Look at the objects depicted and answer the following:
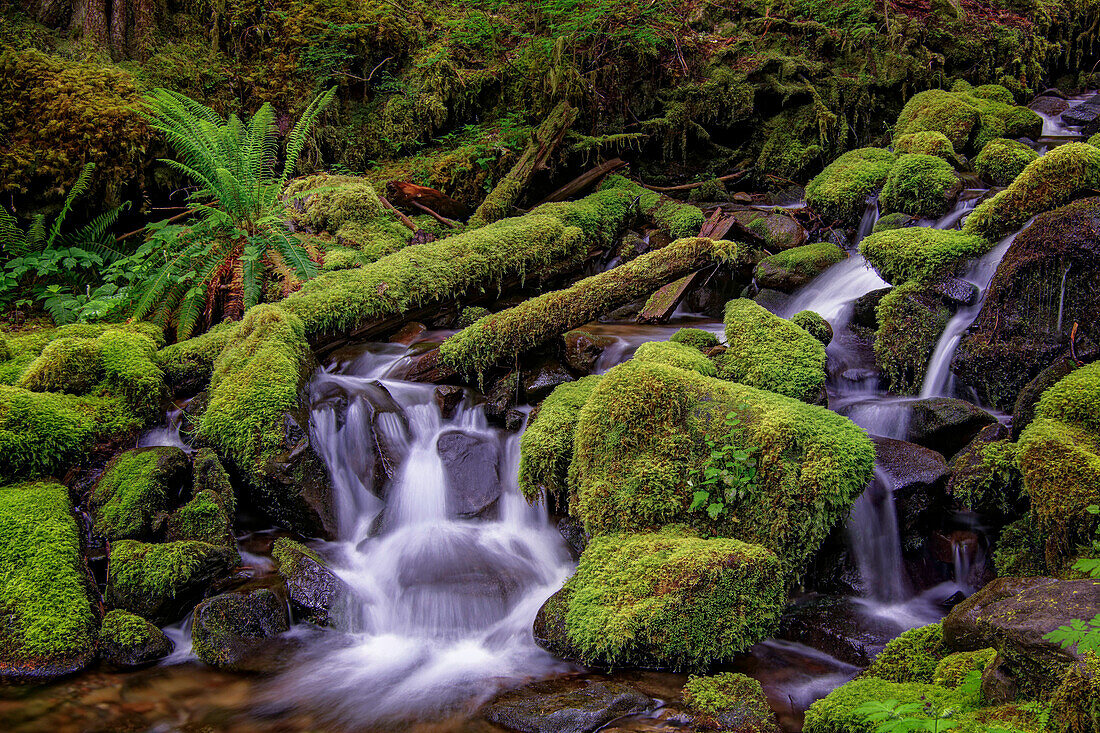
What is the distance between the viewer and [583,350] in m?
6.07

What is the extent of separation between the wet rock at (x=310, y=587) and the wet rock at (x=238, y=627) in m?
0.11

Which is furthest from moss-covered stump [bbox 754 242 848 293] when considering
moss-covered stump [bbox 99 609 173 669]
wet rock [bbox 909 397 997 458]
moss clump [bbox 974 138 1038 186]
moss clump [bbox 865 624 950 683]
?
moss-covered stump [bbox 99 609 173 669]

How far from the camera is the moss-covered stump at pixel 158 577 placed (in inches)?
158

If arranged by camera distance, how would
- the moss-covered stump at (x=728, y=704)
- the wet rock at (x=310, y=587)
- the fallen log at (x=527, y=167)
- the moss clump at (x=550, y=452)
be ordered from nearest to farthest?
the moss-covered stump at (x=728, y=704), the wet rock at (x=310, y=587), the moss clump at (x=550, y=452), the fallen log at (x=527, y=167)

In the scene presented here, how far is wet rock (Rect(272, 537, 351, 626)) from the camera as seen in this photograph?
14.0 ft

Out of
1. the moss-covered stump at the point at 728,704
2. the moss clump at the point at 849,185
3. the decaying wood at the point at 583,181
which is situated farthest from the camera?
the decaying wood at the point at 583,181

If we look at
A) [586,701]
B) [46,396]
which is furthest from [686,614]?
[46,396]

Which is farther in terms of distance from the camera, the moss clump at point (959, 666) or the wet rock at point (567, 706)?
the wet rock at point (567, 706)

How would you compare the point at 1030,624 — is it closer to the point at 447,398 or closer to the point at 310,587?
the point at 310,587

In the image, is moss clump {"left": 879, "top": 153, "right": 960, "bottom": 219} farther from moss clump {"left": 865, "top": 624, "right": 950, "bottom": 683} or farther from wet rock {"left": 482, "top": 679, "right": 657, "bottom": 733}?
wet rock {"left": 482, "top": 679, "right": 657, "bottom": 733}

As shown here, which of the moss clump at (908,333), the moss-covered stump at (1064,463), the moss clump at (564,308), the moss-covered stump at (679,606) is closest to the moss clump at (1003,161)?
the moss clump at (908,333)

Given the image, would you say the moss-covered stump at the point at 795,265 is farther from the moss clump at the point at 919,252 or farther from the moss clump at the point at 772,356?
the moss clump at the point at 772,356

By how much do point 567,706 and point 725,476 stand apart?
1587 millimetres

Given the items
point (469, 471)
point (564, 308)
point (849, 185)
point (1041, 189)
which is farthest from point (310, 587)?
point (849, 185)
